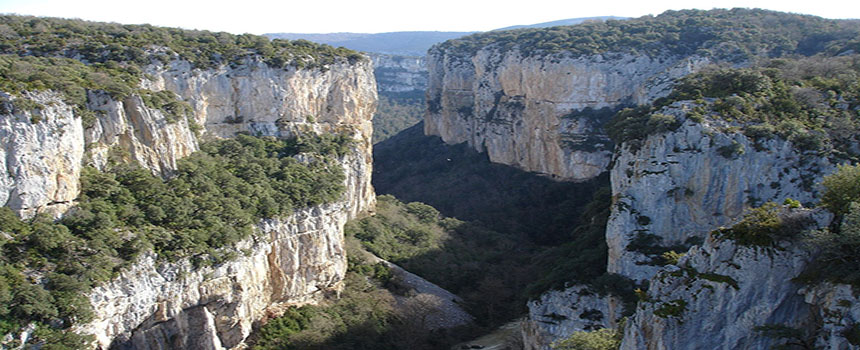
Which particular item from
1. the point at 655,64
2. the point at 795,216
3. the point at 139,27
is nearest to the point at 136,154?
the point at 139,27

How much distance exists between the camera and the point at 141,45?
31547 millimetres

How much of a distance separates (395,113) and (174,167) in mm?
67492

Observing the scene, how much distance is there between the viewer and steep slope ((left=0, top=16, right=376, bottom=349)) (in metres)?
20.5

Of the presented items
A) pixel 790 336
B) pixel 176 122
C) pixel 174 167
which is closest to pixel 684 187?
pixel 790 336

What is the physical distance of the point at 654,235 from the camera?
1073 inches

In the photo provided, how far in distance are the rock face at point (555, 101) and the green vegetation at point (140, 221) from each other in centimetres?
2462

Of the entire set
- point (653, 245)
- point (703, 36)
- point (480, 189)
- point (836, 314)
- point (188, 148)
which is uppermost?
point (703, 36)

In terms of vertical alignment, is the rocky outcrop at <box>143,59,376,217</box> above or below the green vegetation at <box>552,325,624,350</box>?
above

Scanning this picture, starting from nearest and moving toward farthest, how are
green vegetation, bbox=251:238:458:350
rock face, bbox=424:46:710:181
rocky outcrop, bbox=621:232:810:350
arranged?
rocky outcrop, bbox=621:232:810:350
green vegetation, bbox=251:238:458:350
rock face, bbox=424:46:710:181

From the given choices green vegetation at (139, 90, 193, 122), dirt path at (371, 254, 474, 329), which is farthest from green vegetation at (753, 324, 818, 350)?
green vegetation at (139, 90, 193, 122)

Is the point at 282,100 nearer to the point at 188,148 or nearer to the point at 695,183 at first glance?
the point at 188,148

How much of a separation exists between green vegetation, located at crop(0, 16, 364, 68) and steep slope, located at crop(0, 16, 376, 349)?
0.15 m

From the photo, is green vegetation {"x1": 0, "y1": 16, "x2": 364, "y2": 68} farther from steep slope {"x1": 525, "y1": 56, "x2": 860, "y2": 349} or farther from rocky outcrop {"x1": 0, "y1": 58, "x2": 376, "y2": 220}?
steep slope {"x1": 525, "y1": 56, "x2": 860, "y2": 349}

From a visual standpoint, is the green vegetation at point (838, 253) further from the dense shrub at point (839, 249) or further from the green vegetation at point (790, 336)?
the green vegetation at point (790, 336)
